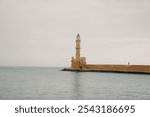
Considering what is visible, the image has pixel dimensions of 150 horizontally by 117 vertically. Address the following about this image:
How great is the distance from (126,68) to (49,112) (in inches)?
2269

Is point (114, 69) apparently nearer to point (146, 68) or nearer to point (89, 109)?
point (146, 68)

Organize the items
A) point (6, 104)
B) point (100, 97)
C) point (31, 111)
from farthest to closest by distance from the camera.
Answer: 1. point (100, 97)
2. point (6, 104)
3. point (31, 111)

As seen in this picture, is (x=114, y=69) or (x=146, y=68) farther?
(x=114, y=69)

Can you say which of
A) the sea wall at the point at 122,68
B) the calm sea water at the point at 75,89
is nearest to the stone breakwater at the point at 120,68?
the sea wall at the point at 122,68

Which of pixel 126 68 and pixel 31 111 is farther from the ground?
pixel 31 111

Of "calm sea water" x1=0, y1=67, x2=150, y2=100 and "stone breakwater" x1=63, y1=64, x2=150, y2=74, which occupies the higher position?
"calm sea water" x1=0, y1=67, x2=150, y2=100

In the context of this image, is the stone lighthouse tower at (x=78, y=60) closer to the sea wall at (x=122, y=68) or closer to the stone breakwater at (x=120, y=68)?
the stone breakwater at (x=120, y=68)

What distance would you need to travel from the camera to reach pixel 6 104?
504 inches

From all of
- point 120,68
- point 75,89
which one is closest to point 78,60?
point 120,68

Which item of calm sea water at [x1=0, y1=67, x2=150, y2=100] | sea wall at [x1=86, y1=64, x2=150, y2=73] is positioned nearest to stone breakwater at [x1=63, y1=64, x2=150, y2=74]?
sea wall at [x1=86, y1=64, x2=150, y2=73]

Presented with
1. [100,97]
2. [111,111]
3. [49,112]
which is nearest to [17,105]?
[49,112]

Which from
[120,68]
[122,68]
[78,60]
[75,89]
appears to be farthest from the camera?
[120,68]

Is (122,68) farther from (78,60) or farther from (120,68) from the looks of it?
(78,60)

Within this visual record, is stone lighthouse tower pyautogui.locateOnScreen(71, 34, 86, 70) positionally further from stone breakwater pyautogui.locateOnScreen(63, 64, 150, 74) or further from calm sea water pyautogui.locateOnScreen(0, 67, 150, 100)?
calm sea water pyautogui.locateOnScreen(0, 67, 150, 100)
